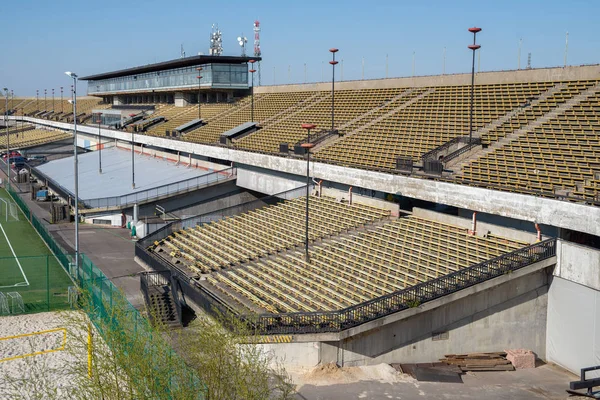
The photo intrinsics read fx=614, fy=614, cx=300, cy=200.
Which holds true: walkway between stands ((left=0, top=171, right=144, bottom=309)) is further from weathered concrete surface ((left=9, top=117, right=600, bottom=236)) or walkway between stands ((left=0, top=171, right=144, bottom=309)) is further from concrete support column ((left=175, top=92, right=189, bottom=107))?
concrete support column ((left=175, top=92, right=189, bottom=107))

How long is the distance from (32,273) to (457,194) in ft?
64.7

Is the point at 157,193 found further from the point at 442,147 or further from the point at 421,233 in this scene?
the point at 421,233

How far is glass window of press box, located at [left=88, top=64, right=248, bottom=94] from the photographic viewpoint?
60.7m

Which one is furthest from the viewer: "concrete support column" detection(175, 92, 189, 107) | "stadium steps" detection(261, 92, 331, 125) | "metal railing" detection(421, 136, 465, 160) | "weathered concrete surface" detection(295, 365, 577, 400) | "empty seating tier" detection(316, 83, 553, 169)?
"concrete support column" detection(175, 92, 189, 107)

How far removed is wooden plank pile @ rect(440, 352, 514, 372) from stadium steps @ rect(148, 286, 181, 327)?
30.7 feet

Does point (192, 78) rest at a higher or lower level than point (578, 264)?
higher

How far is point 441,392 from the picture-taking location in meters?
17.5

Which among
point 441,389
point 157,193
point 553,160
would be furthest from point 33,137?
point 441,389

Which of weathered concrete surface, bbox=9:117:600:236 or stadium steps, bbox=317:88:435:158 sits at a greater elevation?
stadium steps, bbox=317:88:435:158

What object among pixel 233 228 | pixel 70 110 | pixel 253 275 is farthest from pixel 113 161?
pixel 70 110

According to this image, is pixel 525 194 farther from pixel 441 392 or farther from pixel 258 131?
pixel 258 131

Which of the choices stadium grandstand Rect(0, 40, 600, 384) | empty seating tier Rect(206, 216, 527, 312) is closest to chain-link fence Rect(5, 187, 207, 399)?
stadium grandstand Rect(0, 40, 600, 384)

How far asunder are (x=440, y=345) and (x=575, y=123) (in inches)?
473

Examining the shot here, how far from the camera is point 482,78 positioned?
118 ft
